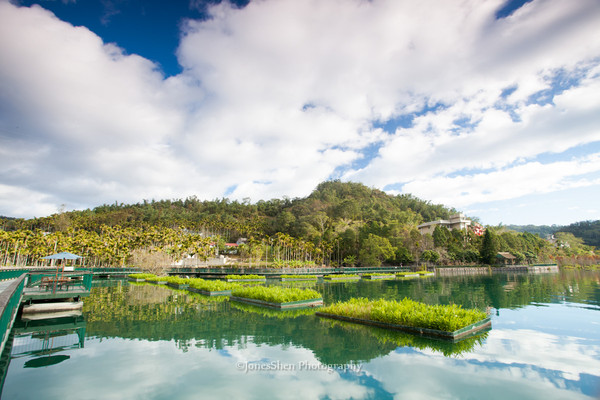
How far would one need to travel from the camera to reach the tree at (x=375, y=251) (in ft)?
221

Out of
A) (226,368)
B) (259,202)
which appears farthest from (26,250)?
(259,202)

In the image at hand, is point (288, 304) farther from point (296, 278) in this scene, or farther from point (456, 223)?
point (456, 223)

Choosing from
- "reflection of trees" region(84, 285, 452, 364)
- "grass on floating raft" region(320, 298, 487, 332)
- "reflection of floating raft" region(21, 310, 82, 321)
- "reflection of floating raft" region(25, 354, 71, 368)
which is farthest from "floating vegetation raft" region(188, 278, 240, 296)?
"reflection of floating raft" region(25, 354, 71, 368)

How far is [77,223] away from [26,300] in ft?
295

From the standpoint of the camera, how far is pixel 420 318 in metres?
12.5

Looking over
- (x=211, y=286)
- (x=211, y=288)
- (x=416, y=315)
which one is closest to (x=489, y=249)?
(x=211, y=286)

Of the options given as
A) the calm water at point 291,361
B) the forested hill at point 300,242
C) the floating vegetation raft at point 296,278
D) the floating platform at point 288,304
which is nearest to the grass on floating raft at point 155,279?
the forested hill at point 300,242

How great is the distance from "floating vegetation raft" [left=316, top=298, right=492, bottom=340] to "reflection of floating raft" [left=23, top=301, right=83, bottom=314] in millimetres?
14825

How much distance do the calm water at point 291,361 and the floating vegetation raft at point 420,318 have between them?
54cm

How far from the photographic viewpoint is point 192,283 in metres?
28.6

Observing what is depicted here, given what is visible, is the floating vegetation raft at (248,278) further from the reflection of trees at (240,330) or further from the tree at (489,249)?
the tree at (489,249)

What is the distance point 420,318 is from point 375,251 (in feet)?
185

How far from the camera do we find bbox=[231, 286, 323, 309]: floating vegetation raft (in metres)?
18.9

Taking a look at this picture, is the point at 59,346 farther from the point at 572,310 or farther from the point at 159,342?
the point at 572,310
